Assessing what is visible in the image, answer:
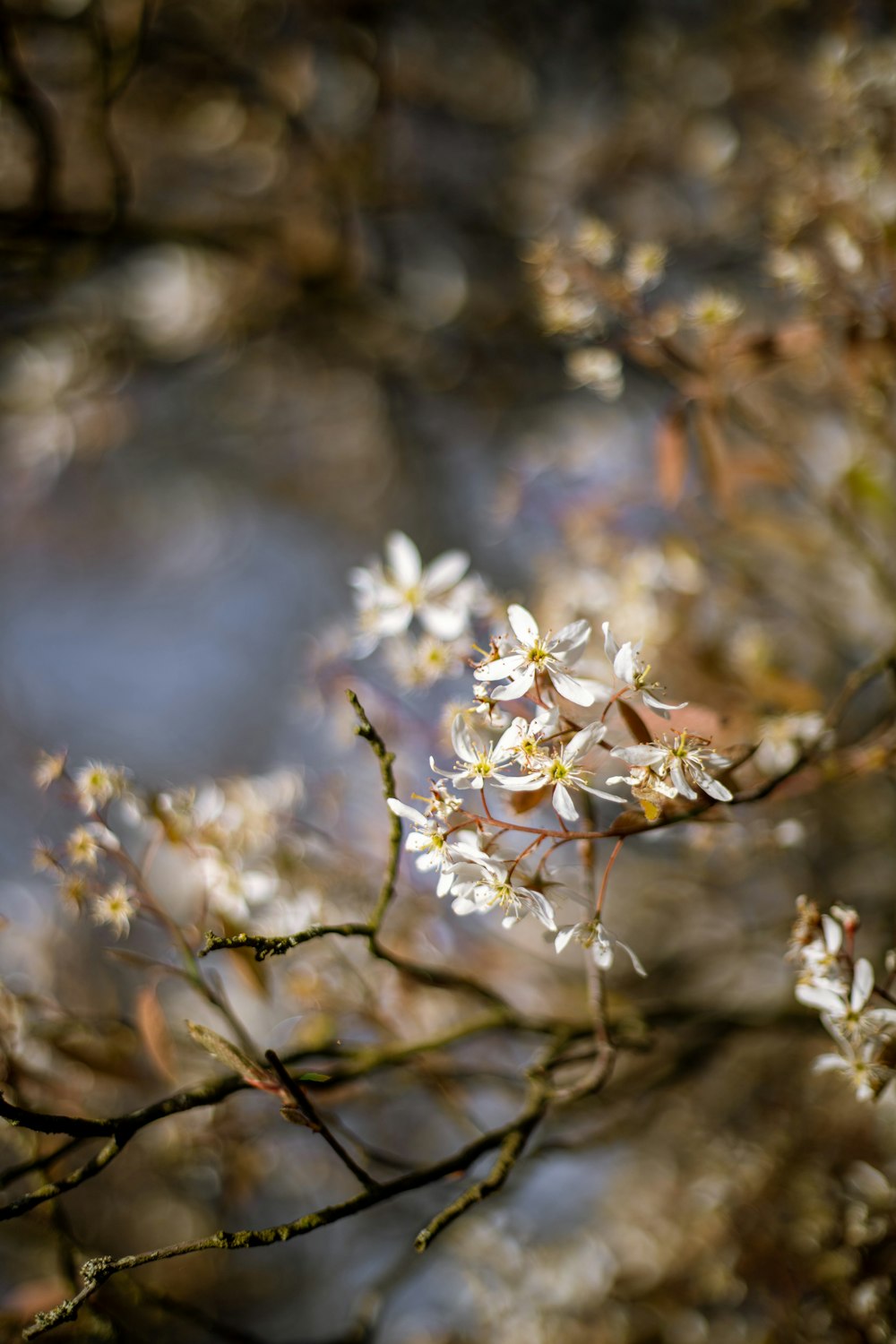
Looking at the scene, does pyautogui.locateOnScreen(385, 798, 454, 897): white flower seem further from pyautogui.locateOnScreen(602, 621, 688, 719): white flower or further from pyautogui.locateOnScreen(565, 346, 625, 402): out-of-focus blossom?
pyautogui.locateOnScreen(565, 346, 625, 402): out-of-focus blossom

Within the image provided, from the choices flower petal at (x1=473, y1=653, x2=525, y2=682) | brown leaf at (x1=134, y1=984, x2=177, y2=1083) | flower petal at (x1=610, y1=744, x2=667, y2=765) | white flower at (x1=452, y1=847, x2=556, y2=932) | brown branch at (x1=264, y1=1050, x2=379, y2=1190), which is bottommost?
brown leaf at (x1=134, y1=984, x2=177, y2=1083)

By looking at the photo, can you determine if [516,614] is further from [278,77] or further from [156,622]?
[156,622]

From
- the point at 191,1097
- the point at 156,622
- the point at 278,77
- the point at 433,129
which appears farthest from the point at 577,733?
the point at 156,622

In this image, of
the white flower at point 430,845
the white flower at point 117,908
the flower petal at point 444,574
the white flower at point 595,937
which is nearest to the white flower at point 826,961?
the white flower at point 595,937

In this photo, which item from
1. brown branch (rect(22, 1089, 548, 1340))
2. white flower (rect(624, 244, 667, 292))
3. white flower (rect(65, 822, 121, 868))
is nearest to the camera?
brown branch (rect(22, 1089, 548, 1340))

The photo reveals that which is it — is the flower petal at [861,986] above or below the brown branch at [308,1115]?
above

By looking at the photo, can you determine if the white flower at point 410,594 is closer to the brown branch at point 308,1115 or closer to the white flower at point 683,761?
the white flower at point 683,761

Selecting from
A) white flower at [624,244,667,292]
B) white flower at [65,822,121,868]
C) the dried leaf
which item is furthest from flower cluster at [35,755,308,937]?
white flower at [624,244,667,292]
